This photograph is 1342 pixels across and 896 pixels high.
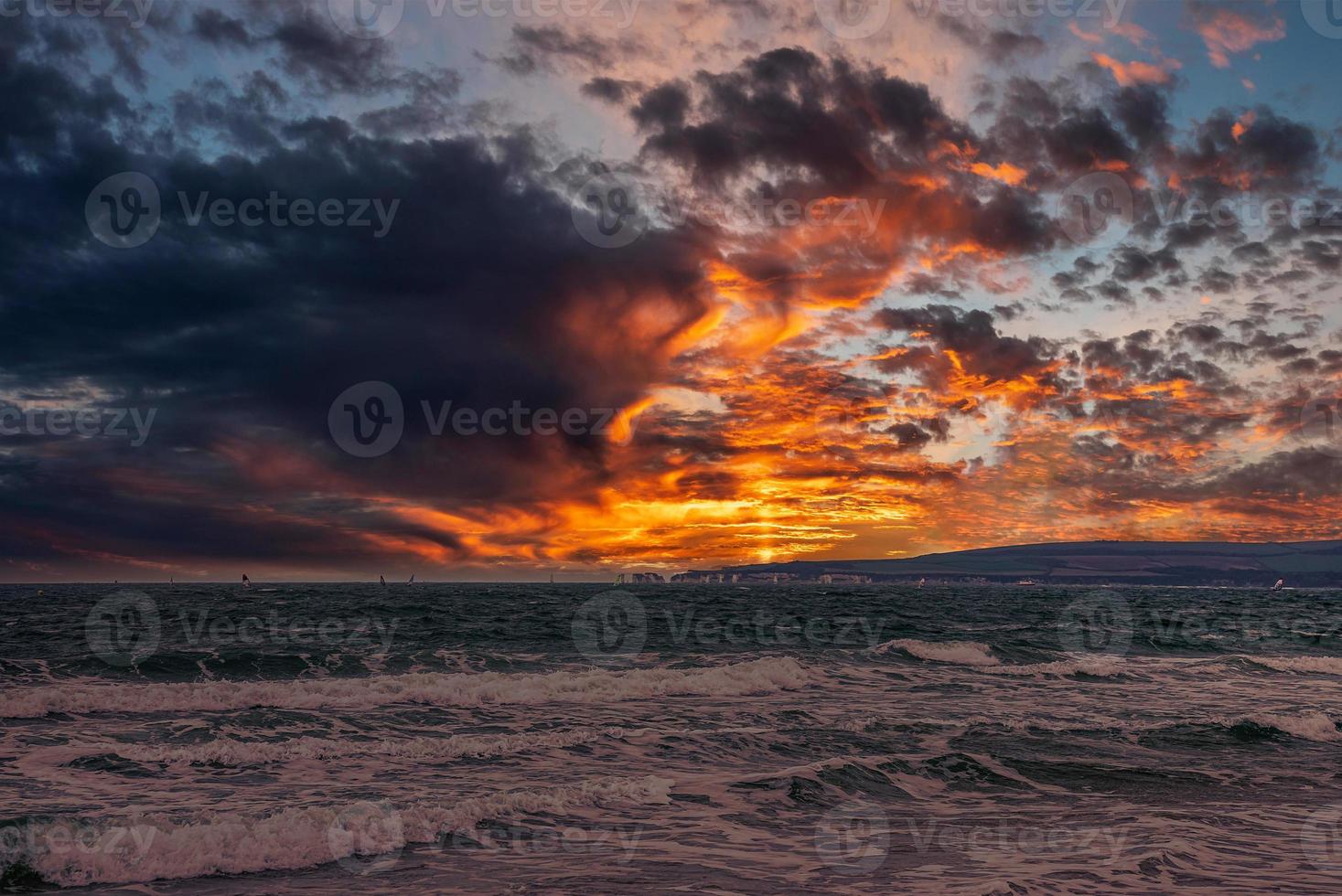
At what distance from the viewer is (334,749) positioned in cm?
1859

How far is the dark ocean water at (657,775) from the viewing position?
1123 cm

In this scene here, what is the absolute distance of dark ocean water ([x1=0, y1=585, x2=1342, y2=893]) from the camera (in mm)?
11227

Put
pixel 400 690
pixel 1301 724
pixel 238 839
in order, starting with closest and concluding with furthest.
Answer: pixel 238 839 → pixel 1301 724 → pixel 400 690

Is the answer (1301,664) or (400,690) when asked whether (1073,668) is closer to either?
(1301,664)

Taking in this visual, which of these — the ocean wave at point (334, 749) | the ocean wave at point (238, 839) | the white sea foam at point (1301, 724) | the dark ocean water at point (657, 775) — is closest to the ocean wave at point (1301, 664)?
the dark ocean water at point (657, 775)

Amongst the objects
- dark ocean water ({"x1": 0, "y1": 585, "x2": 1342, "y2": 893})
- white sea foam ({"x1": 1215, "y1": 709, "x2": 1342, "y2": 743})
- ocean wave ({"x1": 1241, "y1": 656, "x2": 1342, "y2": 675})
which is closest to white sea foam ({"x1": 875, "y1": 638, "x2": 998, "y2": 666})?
dark ocean water ({"x1": 0, "y1": 585, "x2": 1342, "y2": 893})

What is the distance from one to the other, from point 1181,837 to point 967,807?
3.31 m

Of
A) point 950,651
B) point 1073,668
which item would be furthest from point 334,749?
point 950,651

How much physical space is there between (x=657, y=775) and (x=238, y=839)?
761cm

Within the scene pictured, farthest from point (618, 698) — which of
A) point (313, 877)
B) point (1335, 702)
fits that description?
point (1335, 702)

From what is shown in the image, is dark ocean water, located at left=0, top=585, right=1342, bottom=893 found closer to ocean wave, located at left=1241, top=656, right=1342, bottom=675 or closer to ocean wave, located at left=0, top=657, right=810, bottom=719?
ocean wave, located at left=0, top=657, right=810, bottom=719

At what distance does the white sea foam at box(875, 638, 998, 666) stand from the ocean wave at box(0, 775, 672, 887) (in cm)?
3057

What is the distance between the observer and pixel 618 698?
2670 cm

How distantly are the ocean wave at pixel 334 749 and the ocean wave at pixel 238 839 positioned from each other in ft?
14.7
